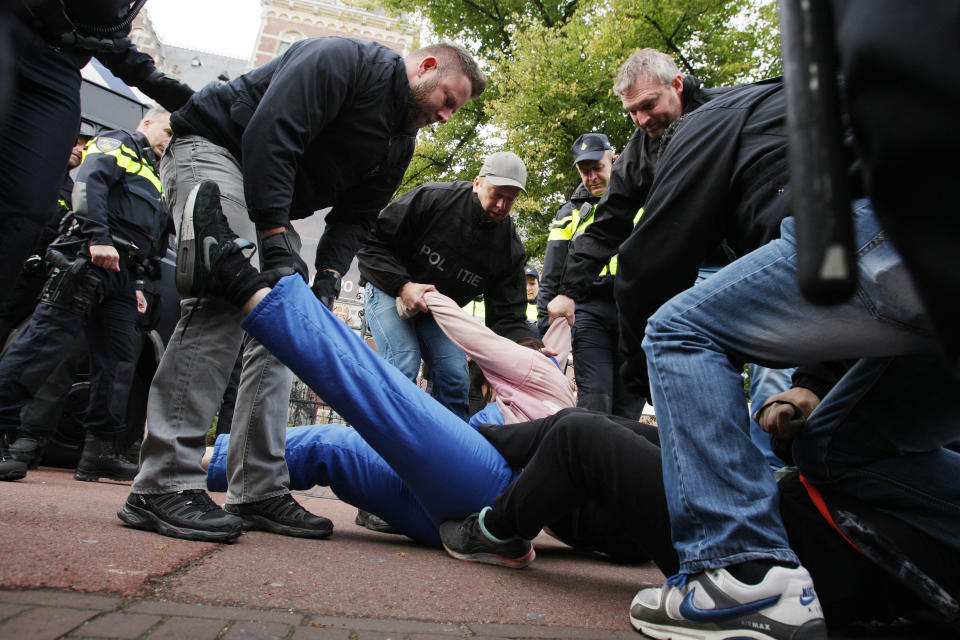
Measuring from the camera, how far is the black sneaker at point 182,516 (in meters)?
1.92

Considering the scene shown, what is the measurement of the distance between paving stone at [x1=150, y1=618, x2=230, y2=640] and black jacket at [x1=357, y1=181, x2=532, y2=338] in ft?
8.70

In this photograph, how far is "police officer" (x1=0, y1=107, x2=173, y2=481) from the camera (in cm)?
352

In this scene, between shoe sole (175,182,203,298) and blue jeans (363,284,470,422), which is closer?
shoe sole (175,182,203,298)

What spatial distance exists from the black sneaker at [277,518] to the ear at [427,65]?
1682mm

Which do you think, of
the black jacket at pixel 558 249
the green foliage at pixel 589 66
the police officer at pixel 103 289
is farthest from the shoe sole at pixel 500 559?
the green foliage at pixel 589 66

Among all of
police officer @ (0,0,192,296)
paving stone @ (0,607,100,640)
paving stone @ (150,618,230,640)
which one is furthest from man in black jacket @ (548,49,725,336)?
paving stone @ (0,607,100,640)

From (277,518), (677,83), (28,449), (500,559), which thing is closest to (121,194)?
(28,449)

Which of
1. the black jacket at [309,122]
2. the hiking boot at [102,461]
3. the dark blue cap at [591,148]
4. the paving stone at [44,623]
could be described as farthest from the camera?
the dark blue cap at [591,148]

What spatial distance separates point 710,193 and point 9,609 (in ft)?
5.61

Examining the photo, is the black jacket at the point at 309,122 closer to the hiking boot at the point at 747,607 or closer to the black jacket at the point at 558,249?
the hiking boot at the point at 747,607

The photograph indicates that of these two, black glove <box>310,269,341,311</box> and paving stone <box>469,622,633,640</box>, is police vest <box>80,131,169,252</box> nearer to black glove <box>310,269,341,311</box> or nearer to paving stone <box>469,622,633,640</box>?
black glove <box>310,269,341,311</box>

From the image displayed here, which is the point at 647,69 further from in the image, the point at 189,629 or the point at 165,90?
the point at 189,629

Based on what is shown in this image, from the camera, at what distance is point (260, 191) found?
83.0 inches

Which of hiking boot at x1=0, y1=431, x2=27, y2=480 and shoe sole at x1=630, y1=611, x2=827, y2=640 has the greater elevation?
shoe sole at x1=630, y1=611, x2=827, y2=640
